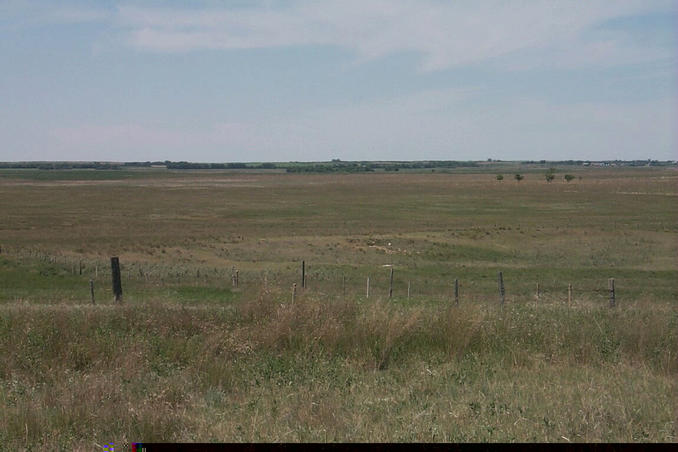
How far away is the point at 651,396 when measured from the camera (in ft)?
20.0

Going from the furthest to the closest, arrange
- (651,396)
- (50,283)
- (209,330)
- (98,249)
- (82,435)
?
(98,249)
(50,283)
(209,330)
(651,396)
(82,435)

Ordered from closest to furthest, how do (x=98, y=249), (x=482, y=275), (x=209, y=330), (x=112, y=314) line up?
(x=209, y=330), (x=112, y=314), (x=482, y=275), (x=98, y=249)

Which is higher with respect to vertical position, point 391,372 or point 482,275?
point 391,372

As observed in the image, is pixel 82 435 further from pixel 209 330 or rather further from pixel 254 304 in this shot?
pixel 254 304

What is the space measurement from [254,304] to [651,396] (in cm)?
529

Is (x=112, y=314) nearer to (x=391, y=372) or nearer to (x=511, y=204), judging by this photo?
(x=391, y=372)

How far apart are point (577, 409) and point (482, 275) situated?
95.0 ft

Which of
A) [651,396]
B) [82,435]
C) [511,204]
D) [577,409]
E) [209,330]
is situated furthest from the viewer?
[511,204]

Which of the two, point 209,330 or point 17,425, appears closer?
point 17,425

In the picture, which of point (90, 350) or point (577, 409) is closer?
point (577, 409)

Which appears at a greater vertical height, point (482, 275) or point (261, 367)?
point (261, 367)

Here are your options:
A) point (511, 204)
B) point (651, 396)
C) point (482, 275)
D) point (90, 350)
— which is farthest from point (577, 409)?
point (511, 204)

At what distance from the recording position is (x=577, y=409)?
565 cm

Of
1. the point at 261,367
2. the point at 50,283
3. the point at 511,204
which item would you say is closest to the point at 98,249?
the point at 50,283
